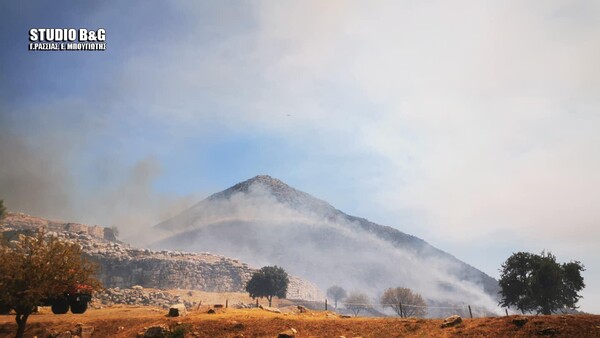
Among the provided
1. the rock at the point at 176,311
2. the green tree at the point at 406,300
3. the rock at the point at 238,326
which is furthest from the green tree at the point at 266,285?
the rock at the point at 238,326

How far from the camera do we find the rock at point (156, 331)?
2062 centimetres

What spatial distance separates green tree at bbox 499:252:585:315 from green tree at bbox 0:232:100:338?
56.3m

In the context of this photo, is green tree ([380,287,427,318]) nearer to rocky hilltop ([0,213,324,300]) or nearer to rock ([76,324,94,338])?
rocky hilltop ([0,213,324,300])

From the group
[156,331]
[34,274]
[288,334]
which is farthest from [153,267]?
[288,334]

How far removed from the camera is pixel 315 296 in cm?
10425

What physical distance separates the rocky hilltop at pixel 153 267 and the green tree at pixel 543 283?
54773 mm

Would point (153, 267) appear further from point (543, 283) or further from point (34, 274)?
point (543, 283)

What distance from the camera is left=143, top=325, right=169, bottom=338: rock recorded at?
67.7ft

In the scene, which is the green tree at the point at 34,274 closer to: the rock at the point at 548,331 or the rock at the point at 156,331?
the rock at the point at 156,331

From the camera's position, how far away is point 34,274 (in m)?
21.5

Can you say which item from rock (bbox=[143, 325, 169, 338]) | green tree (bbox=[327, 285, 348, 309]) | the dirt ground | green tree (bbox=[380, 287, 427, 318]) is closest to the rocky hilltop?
green tree (bbox=[327, 285, 348, 309])

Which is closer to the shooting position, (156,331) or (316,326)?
(156,331)

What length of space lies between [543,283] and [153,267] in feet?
242

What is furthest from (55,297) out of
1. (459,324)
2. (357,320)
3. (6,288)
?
(459,324)
